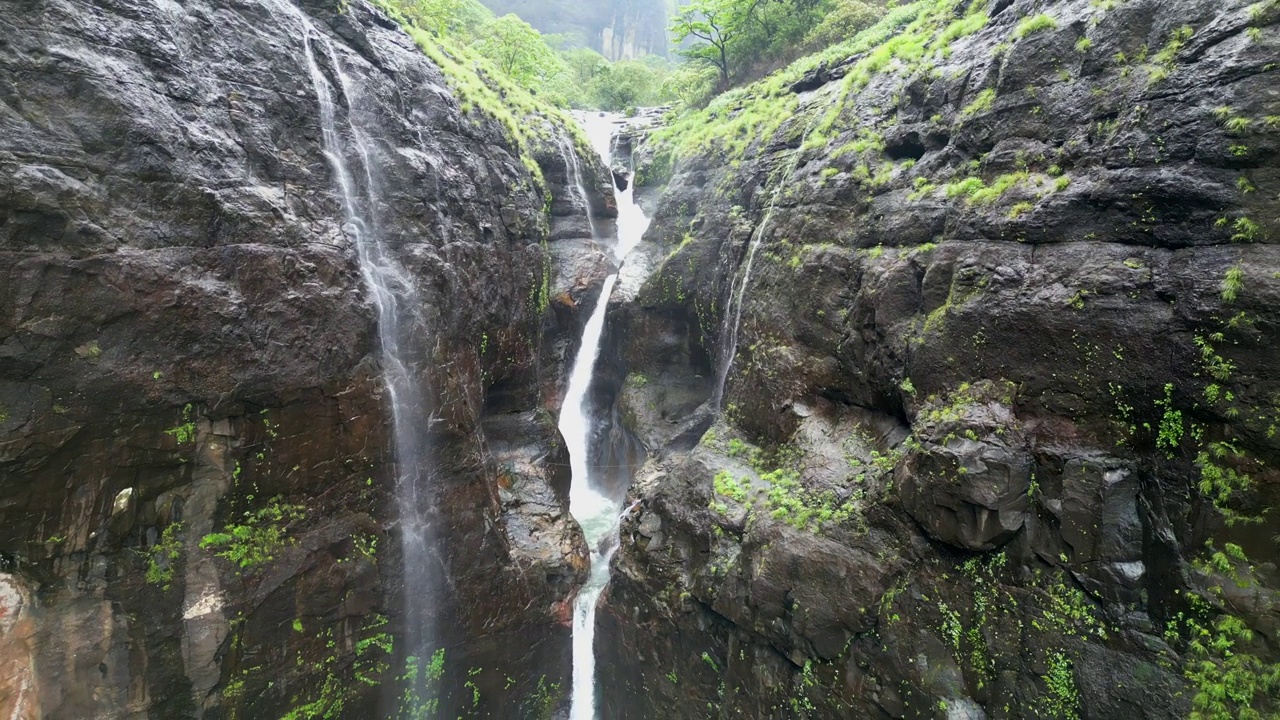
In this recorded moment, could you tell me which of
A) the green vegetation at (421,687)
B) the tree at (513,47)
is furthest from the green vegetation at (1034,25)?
the tree at (513,47)

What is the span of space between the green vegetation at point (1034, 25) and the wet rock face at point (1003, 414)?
0.04 meters

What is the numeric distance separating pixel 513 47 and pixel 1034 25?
698 inches

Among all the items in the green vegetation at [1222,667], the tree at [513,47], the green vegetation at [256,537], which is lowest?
the green vegetation at [256,537]

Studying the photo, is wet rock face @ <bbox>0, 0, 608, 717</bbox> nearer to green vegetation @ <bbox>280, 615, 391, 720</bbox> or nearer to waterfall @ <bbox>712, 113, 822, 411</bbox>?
green vegetation @ <bbox>280, 615, 391, 720</bbox>

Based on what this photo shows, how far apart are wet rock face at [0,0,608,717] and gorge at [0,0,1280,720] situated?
0.14 feet

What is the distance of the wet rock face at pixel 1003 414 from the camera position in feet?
17.2

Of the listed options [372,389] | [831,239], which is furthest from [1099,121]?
[372,389]

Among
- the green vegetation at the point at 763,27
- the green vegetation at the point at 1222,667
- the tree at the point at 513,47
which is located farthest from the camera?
the tree at the point at 513,47

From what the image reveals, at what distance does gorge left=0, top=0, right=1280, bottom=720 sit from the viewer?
5.50m

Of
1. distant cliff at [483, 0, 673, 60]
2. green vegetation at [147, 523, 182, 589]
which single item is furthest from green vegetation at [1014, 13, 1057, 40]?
distant cliff at [483, 0, 673, 60]

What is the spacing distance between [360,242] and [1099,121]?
35.7ft

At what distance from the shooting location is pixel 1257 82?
5301mm

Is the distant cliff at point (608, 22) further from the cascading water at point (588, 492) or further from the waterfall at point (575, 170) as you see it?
the waterfall at point (575, 170)

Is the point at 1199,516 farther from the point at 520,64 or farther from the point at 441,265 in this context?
the point at 520,64
